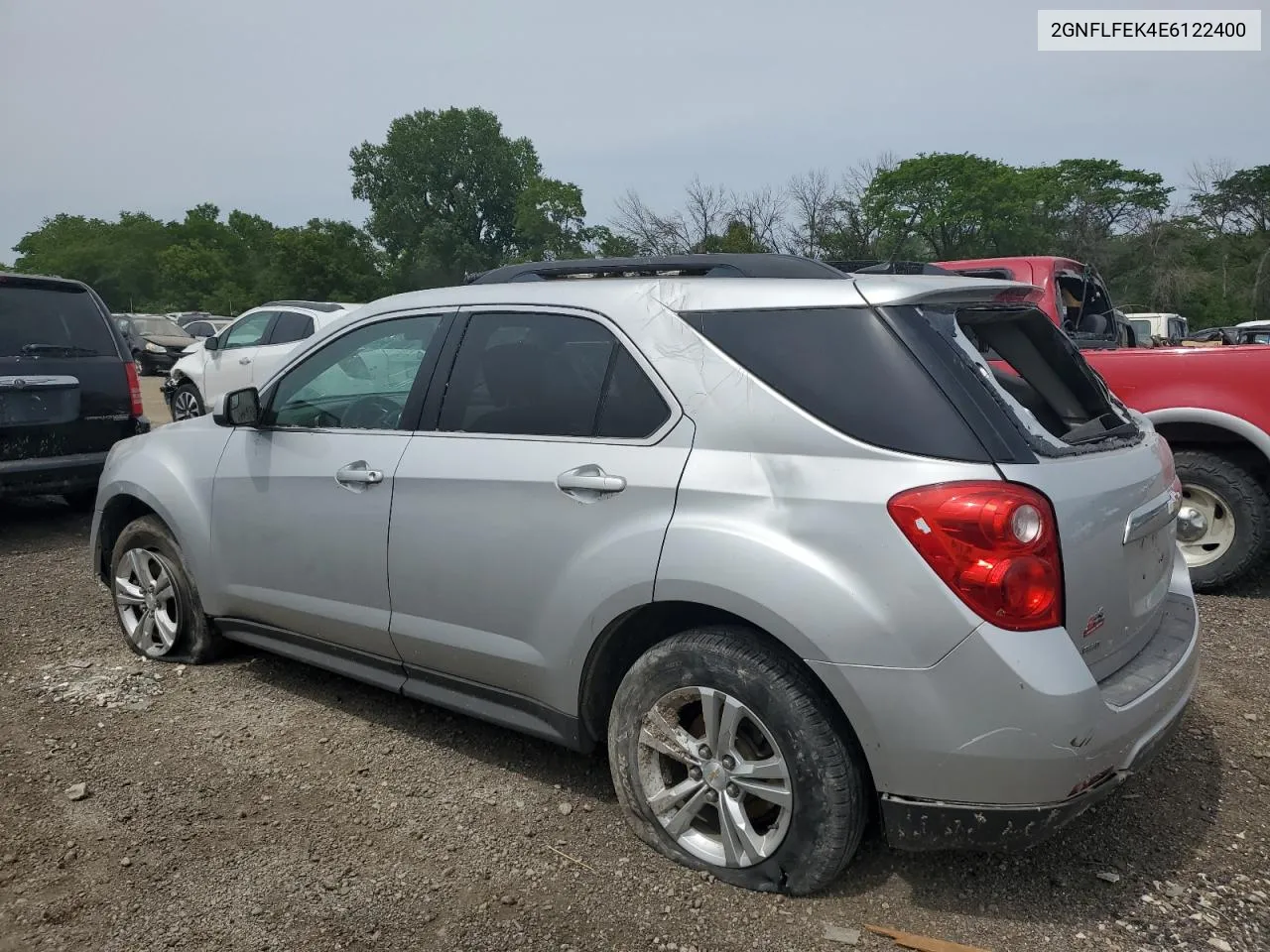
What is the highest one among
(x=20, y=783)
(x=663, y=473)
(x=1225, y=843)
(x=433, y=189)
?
(x=433, y=189)

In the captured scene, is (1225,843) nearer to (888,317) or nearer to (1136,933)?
(1136,933)

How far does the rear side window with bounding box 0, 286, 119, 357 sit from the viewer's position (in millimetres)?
6551

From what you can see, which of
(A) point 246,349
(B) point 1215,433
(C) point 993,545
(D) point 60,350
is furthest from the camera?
(A) point 246,349

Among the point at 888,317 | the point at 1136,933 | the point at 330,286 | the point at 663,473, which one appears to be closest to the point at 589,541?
the point at 663,473

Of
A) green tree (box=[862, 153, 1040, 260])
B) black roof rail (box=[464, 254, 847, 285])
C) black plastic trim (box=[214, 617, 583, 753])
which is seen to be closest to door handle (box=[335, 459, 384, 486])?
black plastic trim (box=[214, 617, 583, 753])

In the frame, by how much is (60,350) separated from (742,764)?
20.2ft

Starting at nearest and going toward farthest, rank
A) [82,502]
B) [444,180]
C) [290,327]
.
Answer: [82,502], [290,327], [444,180]

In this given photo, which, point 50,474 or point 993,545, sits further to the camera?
point 50,474

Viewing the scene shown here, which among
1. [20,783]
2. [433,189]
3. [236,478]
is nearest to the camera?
[20,783]

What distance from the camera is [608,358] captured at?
294 cm

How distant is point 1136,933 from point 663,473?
168 cm

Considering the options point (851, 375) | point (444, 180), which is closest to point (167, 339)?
point (851, 375)

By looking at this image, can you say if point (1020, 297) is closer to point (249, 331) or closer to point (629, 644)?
point (629, 644)

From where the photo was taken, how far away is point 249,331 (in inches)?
515
